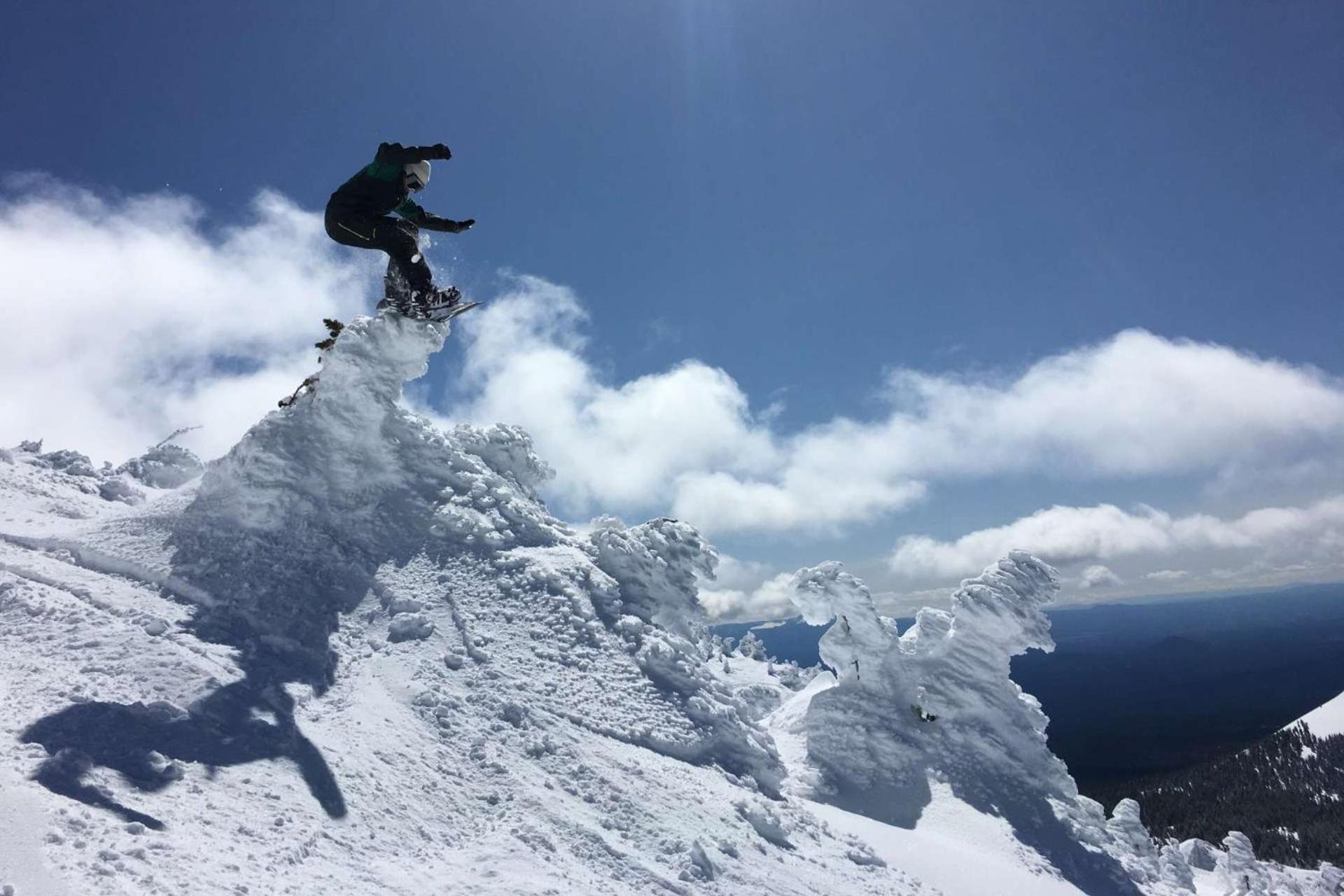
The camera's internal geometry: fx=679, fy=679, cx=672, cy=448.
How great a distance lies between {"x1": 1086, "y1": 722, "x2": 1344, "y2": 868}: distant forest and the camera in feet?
358

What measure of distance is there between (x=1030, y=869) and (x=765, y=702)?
12.6m

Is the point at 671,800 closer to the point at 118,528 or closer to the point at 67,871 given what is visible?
the point at 67,871

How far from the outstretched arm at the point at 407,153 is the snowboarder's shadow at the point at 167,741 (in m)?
10.2

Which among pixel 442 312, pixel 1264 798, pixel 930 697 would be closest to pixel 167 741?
pixel 442 312

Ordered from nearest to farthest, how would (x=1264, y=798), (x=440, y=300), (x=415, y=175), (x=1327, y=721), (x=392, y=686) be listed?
(x=392, y=686) < (x=415, y=175) < (x=440, y=300) < (x=1264, y=798) < (x=1327, y=721)

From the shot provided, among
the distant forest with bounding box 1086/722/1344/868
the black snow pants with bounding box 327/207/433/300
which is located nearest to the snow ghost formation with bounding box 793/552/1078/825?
the black snow pants with bounding box 327/207/433/300

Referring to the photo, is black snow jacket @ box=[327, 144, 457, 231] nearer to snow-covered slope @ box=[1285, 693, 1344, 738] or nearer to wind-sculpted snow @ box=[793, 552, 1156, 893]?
wind-sculpted snow @ box=[793, 552, 1156, 893]

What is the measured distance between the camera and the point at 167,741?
9.84 metres

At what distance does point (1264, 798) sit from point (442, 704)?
180 meters

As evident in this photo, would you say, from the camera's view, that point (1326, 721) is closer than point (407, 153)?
No

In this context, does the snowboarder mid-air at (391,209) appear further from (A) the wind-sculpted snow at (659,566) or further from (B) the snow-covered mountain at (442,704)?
(A) the wind-sculpted snow at (659,566)

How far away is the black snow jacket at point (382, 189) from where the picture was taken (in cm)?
1343

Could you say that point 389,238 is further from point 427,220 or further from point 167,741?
point 167,741

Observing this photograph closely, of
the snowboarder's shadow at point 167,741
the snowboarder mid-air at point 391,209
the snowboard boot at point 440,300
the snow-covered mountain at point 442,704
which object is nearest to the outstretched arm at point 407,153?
the snowboarder mid-air at point 391,209
